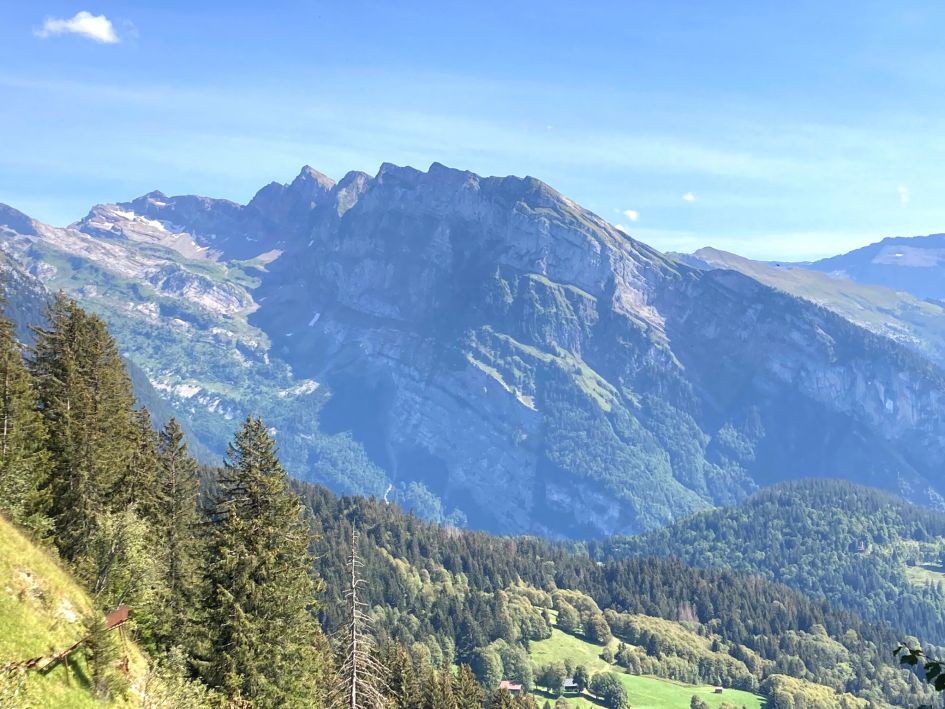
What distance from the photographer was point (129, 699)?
37.9 m

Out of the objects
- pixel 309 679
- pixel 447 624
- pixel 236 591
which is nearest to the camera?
pixel 236 591

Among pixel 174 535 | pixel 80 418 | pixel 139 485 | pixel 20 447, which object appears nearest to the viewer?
pixel 20 447

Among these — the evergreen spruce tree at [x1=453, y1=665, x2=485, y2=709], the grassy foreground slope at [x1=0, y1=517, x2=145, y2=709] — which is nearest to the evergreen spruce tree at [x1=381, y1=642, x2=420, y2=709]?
the evergreen spruce tree at [x1=453, y1=665, x2=485, y2=709]

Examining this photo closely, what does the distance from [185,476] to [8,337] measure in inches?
679

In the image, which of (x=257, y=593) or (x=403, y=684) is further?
(x=403, y=684)

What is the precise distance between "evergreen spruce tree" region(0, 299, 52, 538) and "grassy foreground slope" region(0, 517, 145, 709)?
3.82 meters

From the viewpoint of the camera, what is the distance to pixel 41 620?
122ft

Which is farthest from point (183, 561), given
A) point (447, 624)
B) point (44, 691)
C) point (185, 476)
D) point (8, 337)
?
point (447, 624)

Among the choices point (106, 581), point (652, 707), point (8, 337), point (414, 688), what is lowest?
point (652, 707)

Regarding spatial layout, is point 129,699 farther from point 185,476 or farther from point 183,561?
point 185,476

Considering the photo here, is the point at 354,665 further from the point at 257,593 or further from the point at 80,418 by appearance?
the point at 80,418

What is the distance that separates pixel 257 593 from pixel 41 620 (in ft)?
36.4

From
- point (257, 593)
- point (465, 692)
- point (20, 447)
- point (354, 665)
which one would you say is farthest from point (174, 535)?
point (465, 692)

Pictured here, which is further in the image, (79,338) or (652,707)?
(652,707)
